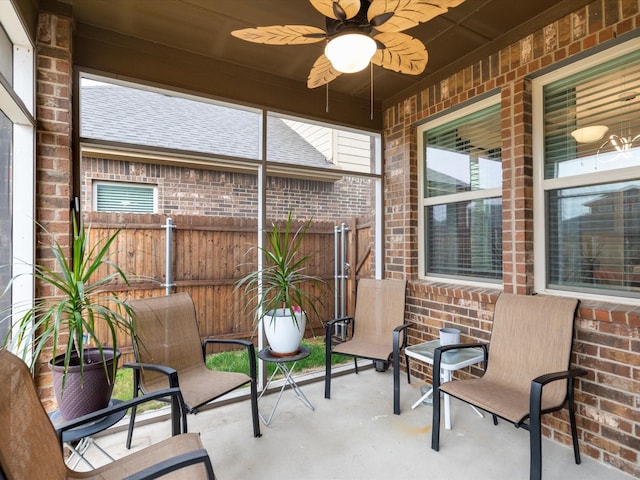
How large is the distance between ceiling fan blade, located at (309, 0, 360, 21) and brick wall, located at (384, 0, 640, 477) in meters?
1.64

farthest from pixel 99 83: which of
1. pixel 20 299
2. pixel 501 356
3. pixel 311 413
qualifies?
pixel 501 356

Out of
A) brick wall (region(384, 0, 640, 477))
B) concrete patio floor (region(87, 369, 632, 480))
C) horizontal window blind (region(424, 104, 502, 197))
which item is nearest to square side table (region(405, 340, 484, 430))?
concrete patio floor (region(87, 369, 632, 480))

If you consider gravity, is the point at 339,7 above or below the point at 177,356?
above

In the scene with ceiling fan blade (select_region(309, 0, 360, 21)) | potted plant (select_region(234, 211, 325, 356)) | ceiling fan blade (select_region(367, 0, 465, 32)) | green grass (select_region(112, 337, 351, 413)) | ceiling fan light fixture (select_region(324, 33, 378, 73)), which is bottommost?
green grass (select_region(112, 337, 351, 413))

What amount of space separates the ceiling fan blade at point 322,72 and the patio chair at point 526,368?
1.91 metres

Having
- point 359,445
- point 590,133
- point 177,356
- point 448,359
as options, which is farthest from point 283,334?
point 590,133

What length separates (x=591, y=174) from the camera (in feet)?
7.48

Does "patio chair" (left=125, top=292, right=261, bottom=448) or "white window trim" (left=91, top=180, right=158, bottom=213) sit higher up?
"white window trim" (left=91, top=180, right=158, bottom=213)

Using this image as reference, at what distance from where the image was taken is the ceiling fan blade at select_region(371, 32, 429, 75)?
5.87 feet

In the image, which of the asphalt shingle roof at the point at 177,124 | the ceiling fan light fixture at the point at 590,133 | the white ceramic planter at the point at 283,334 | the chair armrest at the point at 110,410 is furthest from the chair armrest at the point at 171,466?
the ceiling fan light fixture at the point at 590,133

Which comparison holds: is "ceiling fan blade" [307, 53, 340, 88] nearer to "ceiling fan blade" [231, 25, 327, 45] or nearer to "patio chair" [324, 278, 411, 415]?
"ceiling fan blade" [231, 25, 327, 45]

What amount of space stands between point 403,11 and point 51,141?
221cm

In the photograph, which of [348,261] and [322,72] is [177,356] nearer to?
[322,72]

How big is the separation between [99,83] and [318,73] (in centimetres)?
171
